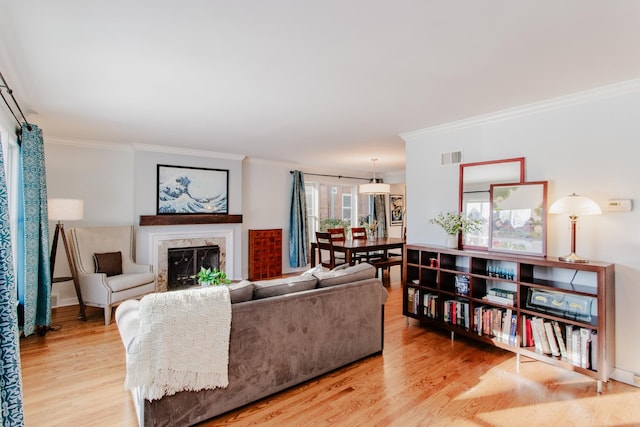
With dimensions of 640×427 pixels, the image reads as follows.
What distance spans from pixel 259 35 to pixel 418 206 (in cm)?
288

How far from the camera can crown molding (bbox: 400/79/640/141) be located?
2621 millimetres

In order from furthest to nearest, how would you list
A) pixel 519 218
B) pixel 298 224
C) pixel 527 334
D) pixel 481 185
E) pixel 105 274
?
1. pixel 298 224
2. pixel 105 274
3. pixel 481 185
4. pixel 519 218
5. pixel 527 334

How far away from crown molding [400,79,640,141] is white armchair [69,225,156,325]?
4.01 m

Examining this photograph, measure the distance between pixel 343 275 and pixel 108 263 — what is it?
3366mm

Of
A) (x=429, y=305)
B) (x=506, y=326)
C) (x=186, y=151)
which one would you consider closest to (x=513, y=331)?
(x=506, y=326)

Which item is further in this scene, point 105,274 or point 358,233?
point 358,233

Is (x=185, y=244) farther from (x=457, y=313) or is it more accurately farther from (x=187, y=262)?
(x=457, y=313)

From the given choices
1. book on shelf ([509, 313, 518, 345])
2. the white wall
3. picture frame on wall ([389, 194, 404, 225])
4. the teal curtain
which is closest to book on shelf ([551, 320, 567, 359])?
book on shelf ([509, 313, 518, 345])

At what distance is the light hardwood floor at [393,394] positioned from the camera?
2.14 m

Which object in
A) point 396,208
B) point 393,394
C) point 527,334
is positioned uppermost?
point 396,208

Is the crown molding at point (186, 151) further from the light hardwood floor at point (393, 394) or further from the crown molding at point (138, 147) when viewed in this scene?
the light hardwood floor at point (393, 394)

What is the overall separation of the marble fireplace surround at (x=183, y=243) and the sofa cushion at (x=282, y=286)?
11.1 ft

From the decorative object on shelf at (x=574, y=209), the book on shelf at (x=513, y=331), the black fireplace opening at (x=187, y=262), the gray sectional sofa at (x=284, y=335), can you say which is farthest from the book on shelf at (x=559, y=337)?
the black fireplace opening at (x=187, y=262)

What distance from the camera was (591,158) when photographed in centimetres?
281
